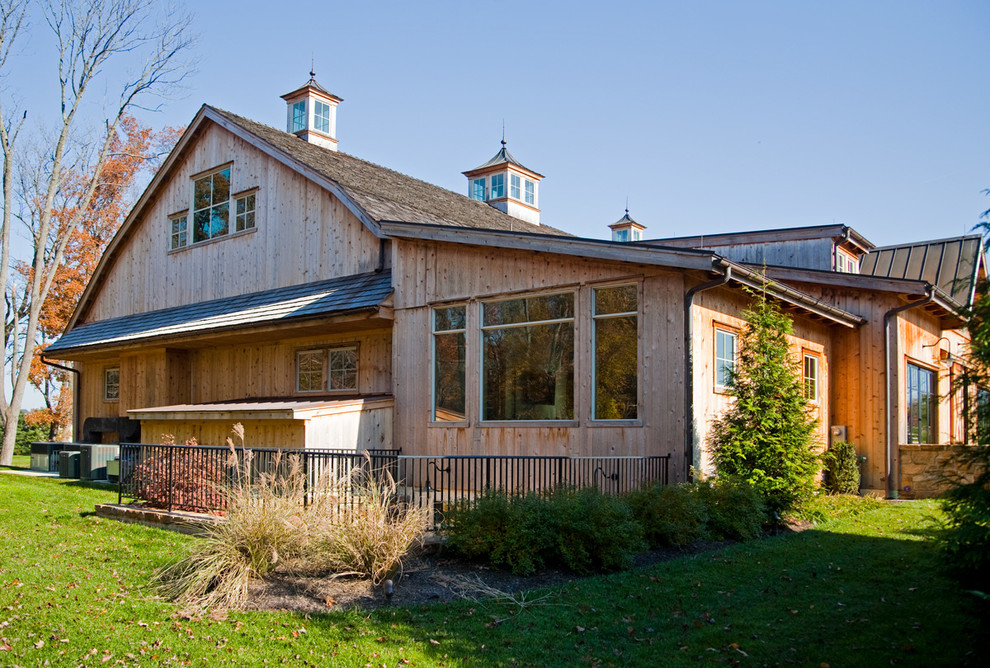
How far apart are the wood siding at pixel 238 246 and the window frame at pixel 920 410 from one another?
36.2ft

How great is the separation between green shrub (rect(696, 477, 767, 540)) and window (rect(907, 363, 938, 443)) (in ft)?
26.9

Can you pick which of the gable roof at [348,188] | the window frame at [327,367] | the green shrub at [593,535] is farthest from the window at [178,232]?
the green shrub at [593,535]

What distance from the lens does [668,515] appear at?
9.75m

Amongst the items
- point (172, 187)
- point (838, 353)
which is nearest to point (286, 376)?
point (172, 187)

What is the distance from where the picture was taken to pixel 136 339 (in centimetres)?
2039

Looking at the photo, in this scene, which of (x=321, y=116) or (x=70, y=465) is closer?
(x=70, y=465)

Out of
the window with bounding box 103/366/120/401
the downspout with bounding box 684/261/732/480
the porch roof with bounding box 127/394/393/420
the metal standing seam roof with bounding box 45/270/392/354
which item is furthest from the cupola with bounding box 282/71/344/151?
the downspout with bounding box 684/261/732/480

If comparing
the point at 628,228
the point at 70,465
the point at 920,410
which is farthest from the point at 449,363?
the point at 628,228

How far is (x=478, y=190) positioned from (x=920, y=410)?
15.4m

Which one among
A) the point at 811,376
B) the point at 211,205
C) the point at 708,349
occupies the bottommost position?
the point at 811,376

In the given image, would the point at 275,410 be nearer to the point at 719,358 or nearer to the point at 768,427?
the point at 719,358

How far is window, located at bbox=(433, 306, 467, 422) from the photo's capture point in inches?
560

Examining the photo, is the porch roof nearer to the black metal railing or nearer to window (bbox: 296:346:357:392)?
window (bbox: 296:346:357:392)

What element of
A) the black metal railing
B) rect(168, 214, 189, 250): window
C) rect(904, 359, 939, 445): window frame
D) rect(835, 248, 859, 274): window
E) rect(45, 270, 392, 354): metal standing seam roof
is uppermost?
rect(168, 214, 189, 250): window
